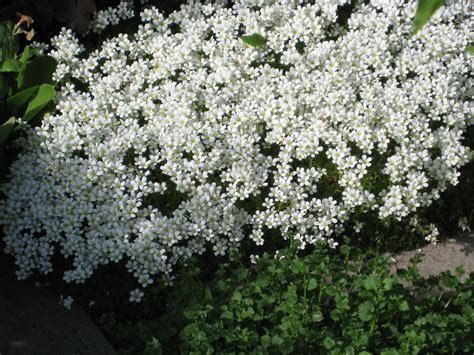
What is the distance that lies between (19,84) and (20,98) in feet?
0.64

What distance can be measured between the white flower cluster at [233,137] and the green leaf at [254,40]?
0.14 feet

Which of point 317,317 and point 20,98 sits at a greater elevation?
point 20,98

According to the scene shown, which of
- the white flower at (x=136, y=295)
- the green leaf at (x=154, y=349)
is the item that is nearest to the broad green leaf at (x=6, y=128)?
the white flower at (x=136, y=295)

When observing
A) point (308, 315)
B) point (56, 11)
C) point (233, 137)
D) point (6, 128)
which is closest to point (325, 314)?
point (308, 315)

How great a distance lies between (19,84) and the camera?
389 centimetres

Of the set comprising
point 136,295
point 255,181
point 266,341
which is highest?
point 255,181

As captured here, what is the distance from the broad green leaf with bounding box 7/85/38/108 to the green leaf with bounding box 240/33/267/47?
4.45 ft

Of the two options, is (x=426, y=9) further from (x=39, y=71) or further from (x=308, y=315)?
(x=39, y=71)

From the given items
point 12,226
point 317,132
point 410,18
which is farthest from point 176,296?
point 410,18

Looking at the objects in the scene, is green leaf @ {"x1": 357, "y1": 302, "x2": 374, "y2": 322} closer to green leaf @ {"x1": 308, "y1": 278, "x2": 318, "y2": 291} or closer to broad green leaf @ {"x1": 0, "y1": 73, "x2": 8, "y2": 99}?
green leaf @ {"x1": 308, "y1": 278, "x2": 318, "y2": 291}

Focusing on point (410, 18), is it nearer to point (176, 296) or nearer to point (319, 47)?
point (319, 47)

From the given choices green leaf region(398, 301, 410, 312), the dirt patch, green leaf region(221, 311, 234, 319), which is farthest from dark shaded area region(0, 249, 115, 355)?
→ the dirt patch

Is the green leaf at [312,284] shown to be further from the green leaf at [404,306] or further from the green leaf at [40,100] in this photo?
the green leaf at [40,100]

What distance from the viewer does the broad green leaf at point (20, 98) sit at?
12.2ft
